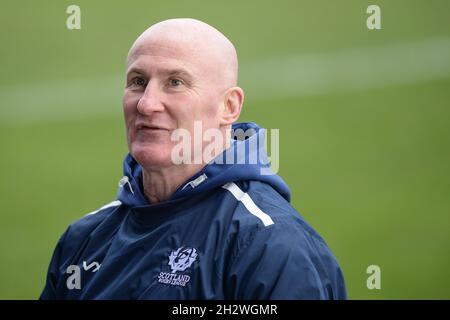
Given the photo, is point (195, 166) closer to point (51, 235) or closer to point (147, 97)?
point (147, 97)

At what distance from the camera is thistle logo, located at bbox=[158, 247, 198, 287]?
120 inches

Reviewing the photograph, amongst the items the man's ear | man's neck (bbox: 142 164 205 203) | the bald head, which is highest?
the bald head

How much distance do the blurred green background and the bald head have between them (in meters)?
4.54

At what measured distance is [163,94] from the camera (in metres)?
3.32

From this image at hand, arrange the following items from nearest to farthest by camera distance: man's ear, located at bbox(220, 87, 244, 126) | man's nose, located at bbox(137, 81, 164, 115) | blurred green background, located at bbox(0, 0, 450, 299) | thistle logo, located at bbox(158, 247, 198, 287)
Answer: thistle logo, located at bbox(158, 247, 198, 287) → man's nose, located at bbox(137, 81, 164, 115) → man's ear, located at bbox(220, 87, 244, 126) → blurred green background, located at bbox(0, 0, 450, 299)

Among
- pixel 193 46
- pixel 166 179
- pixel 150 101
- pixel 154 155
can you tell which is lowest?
pixel 166 179

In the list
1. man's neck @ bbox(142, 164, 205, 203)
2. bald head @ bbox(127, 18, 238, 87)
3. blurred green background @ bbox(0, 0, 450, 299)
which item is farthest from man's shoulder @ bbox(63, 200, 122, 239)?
blurred green background @ bbox(0, 0, 450, 299)

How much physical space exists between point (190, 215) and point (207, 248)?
0.24 m

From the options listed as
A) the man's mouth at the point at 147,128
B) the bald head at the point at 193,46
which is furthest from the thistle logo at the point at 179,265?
the bald head at the point at 193,46

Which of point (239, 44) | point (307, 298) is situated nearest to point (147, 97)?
point (307, 298)

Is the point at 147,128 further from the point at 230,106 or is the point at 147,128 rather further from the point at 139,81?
the point at 230,106

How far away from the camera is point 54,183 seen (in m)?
9.99

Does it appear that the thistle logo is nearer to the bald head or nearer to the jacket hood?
the jacket hood

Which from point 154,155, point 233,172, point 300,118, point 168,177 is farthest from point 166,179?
point 300,118
